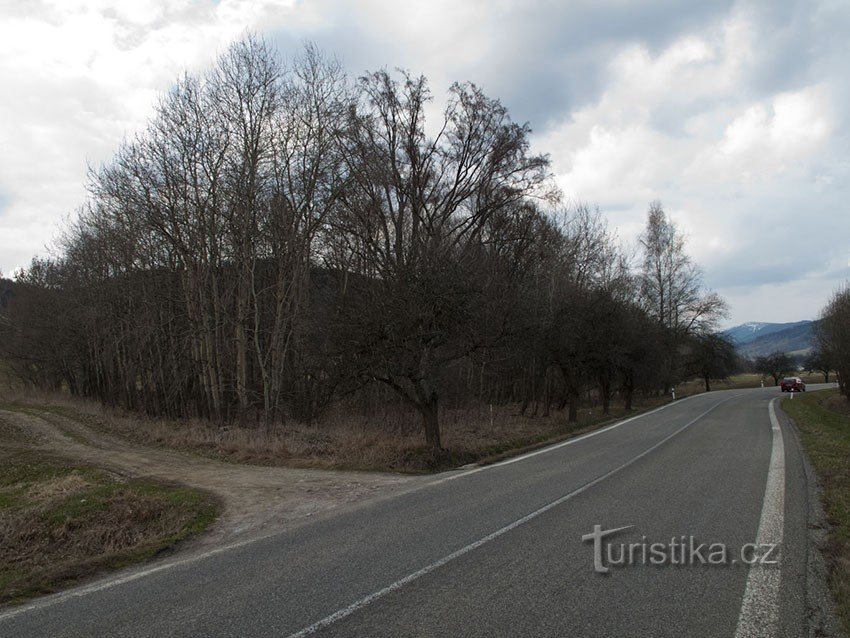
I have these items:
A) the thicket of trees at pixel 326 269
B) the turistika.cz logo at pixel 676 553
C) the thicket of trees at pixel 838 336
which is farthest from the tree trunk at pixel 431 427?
the thicket of trees at pixel 838 336

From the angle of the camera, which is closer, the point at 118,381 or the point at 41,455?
the point at 41,455

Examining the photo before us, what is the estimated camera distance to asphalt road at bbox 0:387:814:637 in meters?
4.11

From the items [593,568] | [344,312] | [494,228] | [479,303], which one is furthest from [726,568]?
[494,228]

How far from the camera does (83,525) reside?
8.66 metres

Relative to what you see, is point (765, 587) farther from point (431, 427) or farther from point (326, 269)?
point (326, 269)

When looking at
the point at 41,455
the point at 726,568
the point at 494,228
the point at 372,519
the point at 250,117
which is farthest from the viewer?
the point at 494,228

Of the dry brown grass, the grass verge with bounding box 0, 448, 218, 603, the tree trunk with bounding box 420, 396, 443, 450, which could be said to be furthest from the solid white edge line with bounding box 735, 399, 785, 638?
the tree trunk with bounding box 420, 396, 443, 450

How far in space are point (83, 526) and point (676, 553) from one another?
28.8 feet

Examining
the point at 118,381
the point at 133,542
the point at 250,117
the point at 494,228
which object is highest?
the point at 250,117

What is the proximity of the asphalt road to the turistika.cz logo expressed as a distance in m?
0.04

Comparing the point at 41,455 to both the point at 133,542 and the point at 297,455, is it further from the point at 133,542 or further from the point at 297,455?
the point at 133,542

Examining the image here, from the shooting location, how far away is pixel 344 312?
1409cm

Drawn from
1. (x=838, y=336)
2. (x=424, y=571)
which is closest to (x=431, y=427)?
(x=424, y=571)

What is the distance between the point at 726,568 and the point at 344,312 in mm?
10626
